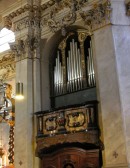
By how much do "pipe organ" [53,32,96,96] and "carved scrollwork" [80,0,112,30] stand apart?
2.54 ft

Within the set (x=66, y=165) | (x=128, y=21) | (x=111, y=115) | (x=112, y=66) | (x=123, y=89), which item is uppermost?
(x=128, y=21)

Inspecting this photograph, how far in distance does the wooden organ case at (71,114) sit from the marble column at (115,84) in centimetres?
50

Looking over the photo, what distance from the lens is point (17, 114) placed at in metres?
10.1

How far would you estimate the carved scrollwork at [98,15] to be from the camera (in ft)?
29.1

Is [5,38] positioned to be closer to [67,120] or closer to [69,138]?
Answer: [67,120]

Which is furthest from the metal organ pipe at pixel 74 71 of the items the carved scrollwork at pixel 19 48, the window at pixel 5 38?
the window at pixel 5 38

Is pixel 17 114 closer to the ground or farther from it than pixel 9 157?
farther from it

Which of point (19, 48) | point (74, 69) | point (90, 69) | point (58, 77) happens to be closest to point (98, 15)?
point (90, 69)

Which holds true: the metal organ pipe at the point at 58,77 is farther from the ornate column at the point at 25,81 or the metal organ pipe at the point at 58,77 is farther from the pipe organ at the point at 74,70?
the ornate column at the point at 25,81

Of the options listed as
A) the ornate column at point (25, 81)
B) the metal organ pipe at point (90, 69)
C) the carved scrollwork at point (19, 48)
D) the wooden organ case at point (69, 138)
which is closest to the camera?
the wooden organ case at point (69, 138)

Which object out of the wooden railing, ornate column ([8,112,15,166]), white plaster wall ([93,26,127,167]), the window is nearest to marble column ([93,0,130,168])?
white plaster wall ([93,26,127,167])

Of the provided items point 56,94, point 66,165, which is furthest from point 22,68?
point 66,165

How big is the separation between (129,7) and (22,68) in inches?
158

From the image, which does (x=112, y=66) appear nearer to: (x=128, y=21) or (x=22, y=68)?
(x=128, y=21)
